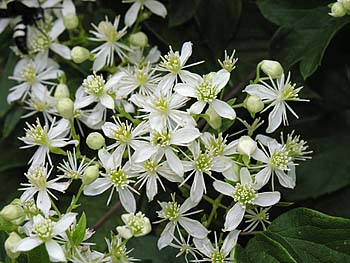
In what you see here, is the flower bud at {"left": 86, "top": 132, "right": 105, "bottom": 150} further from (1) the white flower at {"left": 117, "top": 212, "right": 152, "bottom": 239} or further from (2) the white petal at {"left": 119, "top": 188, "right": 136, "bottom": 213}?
(1) the white flower at {"left": 117, "top": 212, "right": 152, "bottom": 239}

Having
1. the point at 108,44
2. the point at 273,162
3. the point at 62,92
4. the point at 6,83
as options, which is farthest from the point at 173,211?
the point at 6,83

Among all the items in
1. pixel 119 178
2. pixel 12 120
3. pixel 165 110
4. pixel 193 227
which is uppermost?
pixel 165 110

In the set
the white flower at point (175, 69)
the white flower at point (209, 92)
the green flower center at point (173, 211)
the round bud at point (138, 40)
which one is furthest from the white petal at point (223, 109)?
the round bud at point (138, 40)

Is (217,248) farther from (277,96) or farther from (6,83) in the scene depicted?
(6,83)

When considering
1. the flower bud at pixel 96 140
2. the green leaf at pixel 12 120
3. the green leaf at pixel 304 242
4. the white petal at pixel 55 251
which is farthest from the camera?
the green leaf at pixel 12 120

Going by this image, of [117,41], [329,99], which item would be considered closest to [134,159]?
[117,41]

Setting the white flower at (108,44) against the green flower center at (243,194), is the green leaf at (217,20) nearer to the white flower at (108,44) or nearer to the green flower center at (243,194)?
the white flower at (108,44)

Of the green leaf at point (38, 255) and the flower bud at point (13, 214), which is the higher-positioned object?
the flower bud at point (13, 214)
